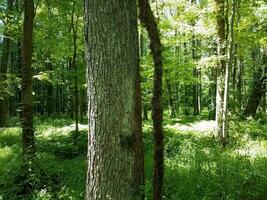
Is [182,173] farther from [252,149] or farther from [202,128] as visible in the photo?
[202,128]

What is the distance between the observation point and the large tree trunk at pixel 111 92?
4.16 metres

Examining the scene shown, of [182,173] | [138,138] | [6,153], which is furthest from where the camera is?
[6,153]

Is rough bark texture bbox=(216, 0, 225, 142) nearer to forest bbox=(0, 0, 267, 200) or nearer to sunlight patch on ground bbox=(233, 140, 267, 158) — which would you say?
forest bbox=(0, 0, 267, 200)

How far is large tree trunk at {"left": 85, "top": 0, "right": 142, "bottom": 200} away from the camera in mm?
4156

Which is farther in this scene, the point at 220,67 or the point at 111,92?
the point at 220,67

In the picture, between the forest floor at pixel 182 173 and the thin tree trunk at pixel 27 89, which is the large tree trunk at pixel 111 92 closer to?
the forest floor at pixel 182 173

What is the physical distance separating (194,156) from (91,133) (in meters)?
4.88

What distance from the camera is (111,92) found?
4176mm

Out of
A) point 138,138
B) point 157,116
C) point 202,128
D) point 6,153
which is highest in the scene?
point 157,116

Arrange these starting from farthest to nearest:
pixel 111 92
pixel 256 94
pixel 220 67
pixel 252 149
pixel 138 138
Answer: pixel 256 94 < pixel 220 67 < pixel 252 149 < pixel 138 138 < pixel 111 92

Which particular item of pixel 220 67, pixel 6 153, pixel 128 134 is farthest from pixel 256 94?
pixel 128 134

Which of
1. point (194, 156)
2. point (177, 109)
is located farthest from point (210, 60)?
point (177, 109)

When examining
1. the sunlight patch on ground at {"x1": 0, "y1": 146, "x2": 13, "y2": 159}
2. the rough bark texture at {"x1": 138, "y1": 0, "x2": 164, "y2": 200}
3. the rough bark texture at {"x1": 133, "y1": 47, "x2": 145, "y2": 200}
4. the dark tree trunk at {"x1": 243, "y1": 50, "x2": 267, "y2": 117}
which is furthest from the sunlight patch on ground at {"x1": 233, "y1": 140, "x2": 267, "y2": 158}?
the dark tree trunk at {"x1": 243, "y1": 50, "x2": 267, "y2": 117}

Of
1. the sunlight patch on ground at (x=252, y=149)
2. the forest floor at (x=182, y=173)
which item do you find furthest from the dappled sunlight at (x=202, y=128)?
the sunlight patch on ground at (x=252, y=149)
